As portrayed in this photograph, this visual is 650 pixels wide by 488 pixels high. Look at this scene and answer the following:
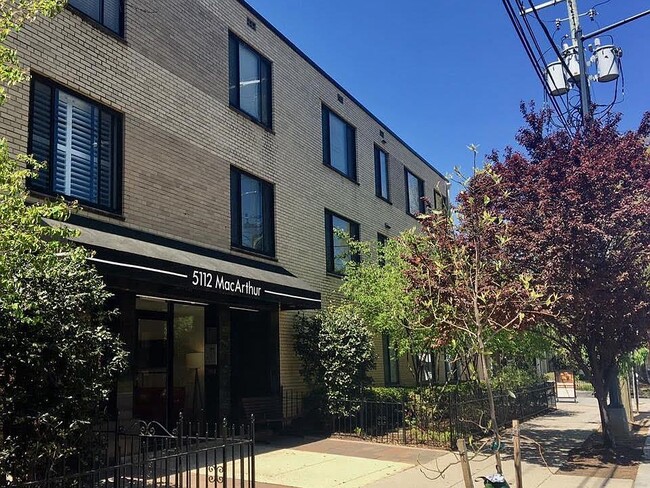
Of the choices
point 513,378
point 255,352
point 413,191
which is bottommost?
point 513,378

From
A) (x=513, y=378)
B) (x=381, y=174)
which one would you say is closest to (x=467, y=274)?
(x=513, y=378)

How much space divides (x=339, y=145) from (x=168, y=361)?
10.0m

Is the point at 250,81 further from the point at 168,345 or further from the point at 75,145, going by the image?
the point at 168,345

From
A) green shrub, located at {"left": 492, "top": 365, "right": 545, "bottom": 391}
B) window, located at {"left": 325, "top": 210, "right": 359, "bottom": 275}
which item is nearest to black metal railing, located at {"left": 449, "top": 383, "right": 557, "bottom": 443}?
green shrub, located at {"left": 492, "top": 365, "right": 545, "bottom": 391}

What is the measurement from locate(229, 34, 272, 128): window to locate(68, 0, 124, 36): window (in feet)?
11.2

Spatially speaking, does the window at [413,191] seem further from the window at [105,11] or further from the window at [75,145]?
the window at [75,145]

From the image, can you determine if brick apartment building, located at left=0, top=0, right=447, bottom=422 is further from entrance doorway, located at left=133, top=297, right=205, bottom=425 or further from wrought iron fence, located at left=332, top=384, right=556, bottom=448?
wrought iron fence, located at left=332, top=384, right=556, bottom=448

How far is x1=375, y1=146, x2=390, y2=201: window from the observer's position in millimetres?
21734

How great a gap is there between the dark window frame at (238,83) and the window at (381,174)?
692 cm

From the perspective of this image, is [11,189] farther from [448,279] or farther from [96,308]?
[448,279]

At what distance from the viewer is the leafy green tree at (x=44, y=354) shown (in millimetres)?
4984

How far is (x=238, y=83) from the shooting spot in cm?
1420

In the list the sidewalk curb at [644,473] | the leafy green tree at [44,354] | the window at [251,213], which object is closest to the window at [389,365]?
the window at [251,213]

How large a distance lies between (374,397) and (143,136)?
24.9 ft
